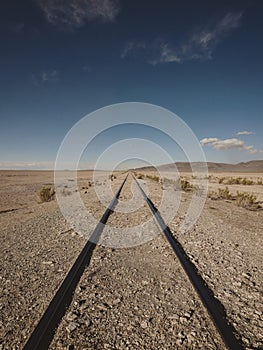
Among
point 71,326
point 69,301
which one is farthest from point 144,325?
point 69,301

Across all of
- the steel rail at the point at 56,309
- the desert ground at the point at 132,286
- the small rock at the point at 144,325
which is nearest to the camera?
the steel rail at the point at 56,309

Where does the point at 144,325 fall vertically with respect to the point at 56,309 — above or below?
below

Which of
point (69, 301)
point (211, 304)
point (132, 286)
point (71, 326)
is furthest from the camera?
point (132, 286)

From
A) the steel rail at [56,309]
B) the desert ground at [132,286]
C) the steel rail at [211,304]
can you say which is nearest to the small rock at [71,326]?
the desert ground at [132,286]

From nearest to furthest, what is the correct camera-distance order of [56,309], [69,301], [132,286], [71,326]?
[71,326], [56,309], [69,301], [132,286]

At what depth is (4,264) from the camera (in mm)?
4676

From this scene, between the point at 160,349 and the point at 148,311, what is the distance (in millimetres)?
657

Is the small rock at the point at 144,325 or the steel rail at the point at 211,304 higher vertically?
the steel rail at the point at 211,304

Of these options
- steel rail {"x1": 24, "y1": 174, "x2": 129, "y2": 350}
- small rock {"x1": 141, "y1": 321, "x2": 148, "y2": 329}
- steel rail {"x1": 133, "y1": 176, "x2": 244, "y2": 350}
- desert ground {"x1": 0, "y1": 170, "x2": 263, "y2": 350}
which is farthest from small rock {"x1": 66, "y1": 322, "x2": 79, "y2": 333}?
steel rail {"x1": 133, "y1": 176, "x2": 244, "y2": 350}

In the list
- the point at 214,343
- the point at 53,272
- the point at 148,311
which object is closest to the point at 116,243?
the point at 53,272

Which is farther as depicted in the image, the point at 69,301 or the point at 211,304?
the point at 69,301

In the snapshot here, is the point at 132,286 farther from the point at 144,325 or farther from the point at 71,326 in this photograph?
the point at 71,326

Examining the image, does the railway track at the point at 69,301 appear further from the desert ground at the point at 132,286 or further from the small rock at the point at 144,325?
the small rock at the point at 144,325

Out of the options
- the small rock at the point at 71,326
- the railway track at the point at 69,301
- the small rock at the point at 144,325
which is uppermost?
the railway track at the point at 69,301
